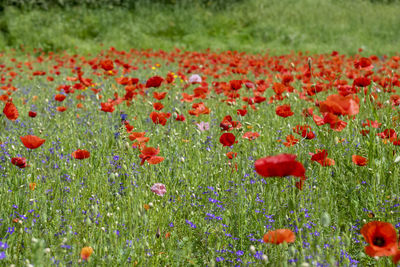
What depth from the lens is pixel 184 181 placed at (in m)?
2.59

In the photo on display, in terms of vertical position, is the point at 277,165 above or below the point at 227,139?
above

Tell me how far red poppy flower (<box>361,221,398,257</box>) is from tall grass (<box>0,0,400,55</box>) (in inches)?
485

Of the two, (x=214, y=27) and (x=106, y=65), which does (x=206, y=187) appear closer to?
(x=106, y=65)

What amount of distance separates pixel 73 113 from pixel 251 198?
2.89 metres

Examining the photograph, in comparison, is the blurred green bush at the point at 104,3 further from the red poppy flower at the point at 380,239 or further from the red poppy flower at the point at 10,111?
the red poppy flower at the point at 380,239

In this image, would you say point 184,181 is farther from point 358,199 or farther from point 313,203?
point 358,199

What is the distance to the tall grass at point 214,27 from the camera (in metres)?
13.5

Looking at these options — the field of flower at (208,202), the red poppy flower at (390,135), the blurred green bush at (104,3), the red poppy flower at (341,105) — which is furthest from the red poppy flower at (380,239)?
the blurred green bush at (104,3)

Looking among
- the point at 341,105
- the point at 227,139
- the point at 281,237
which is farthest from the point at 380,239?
the point at 227,139

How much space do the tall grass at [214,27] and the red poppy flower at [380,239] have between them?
12.3 m

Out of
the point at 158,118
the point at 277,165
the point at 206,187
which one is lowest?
the point at 206,187

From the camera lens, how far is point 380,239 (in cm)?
133

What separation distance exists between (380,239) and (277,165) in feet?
1.50

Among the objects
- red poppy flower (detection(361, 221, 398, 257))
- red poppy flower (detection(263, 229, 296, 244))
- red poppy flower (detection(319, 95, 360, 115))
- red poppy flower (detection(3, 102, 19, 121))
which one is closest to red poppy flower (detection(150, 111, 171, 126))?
red poppy flower (detection(3, 102, 19, 121))
